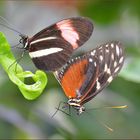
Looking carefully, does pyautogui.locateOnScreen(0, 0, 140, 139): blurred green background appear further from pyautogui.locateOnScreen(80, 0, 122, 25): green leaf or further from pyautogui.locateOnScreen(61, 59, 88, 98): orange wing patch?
pyautogui.locateOnScreen(61, 59, 88, 98): orange wing patch

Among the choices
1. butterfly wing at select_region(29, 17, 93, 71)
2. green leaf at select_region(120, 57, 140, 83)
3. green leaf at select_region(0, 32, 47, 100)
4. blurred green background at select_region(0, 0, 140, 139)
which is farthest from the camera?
blurred green background at select_region(0, 0, 140, 139)

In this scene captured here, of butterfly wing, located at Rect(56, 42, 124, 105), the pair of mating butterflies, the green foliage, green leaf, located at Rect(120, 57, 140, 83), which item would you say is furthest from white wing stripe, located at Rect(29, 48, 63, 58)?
the green foliage

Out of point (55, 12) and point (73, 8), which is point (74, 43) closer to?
point (73, 8)

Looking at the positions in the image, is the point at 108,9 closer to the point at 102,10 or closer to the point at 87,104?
the point at 102,10

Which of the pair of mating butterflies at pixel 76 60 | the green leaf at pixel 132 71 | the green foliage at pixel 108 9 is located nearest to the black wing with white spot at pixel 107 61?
the pair of mating butterflies at pixel 76 60

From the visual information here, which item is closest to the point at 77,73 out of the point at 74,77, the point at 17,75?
the point at 74,77

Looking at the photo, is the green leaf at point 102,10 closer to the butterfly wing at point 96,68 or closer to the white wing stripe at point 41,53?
the butterfly wing at point 96,68

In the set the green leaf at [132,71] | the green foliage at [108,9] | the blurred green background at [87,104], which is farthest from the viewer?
the green foliage at [108,9]
